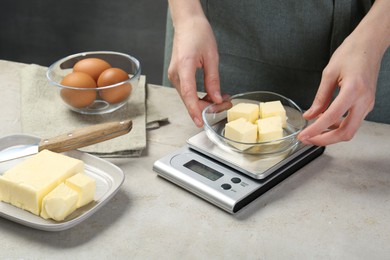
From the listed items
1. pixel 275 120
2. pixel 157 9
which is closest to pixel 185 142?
pixel 275 120

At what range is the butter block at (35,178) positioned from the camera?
3.30 feet

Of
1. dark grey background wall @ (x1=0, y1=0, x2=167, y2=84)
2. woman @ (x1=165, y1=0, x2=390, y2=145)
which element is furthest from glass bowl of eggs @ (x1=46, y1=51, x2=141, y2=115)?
dark grey background wall @ (x1=0, y1=0, x2=167, y2=84)

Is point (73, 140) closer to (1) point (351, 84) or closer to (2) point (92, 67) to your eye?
(2) point (92, 67)

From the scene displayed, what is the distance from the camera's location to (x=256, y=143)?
1.14m

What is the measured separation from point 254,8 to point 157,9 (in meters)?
2.27

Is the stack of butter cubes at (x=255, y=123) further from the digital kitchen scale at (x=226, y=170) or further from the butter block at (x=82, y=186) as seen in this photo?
the butter block at (x=82, y=186)

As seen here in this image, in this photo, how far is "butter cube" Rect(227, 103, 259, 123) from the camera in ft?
3.96

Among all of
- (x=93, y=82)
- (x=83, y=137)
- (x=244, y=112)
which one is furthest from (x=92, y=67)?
(x=244, y=112)

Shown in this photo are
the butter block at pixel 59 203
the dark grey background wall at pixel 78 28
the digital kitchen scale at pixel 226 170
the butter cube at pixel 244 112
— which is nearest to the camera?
the butter block at pixel 59 203

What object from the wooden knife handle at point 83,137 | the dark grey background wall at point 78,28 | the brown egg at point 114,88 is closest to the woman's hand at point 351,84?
the wooden knife handle at point 83,137

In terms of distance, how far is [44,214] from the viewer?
1.01 metres

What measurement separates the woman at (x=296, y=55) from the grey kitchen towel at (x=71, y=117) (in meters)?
0.15

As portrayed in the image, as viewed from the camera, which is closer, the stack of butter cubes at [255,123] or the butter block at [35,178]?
the butter block at [35,178]

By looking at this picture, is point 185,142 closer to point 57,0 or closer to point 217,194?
point 217,194
